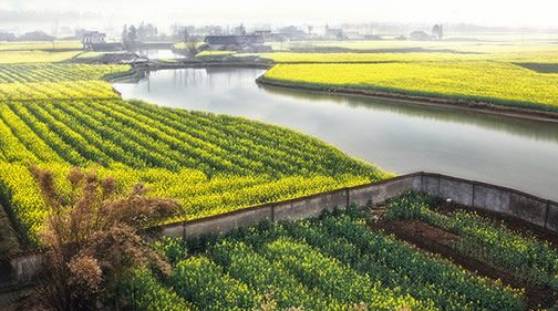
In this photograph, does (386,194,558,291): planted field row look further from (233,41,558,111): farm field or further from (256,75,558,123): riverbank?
(233,41,558,111): farm field

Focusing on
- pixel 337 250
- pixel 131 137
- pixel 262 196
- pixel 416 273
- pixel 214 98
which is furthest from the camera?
pixel 214 98

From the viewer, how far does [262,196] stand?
1967 centimetres

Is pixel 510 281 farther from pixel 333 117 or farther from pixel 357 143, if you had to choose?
pixel 333 117

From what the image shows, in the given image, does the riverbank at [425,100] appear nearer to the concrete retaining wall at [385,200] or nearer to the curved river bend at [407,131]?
the curved river bend at [407,131]

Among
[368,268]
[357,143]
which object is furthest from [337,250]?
[357,143]

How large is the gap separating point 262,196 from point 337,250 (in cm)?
528

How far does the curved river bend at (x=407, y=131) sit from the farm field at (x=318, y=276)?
32.2 feet

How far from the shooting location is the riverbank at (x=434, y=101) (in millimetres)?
38878

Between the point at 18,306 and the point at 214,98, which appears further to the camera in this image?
the point at 214,98

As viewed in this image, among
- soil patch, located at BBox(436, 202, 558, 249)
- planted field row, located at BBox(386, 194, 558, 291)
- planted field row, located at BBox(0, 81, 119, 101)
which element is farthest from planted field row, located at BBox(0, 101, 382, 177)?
planted field row, located at BBox(0, 81, 119, 101)

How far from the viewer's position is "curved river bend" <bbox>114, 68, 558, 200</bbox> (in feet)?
84.7

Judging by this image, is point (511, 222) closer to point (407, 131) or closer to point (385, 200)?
point (385, 200)

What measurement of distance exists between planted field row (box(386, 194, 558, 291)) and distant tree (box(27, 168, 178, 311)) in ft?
26.8

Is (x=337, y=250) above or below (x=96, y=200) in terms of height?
below
